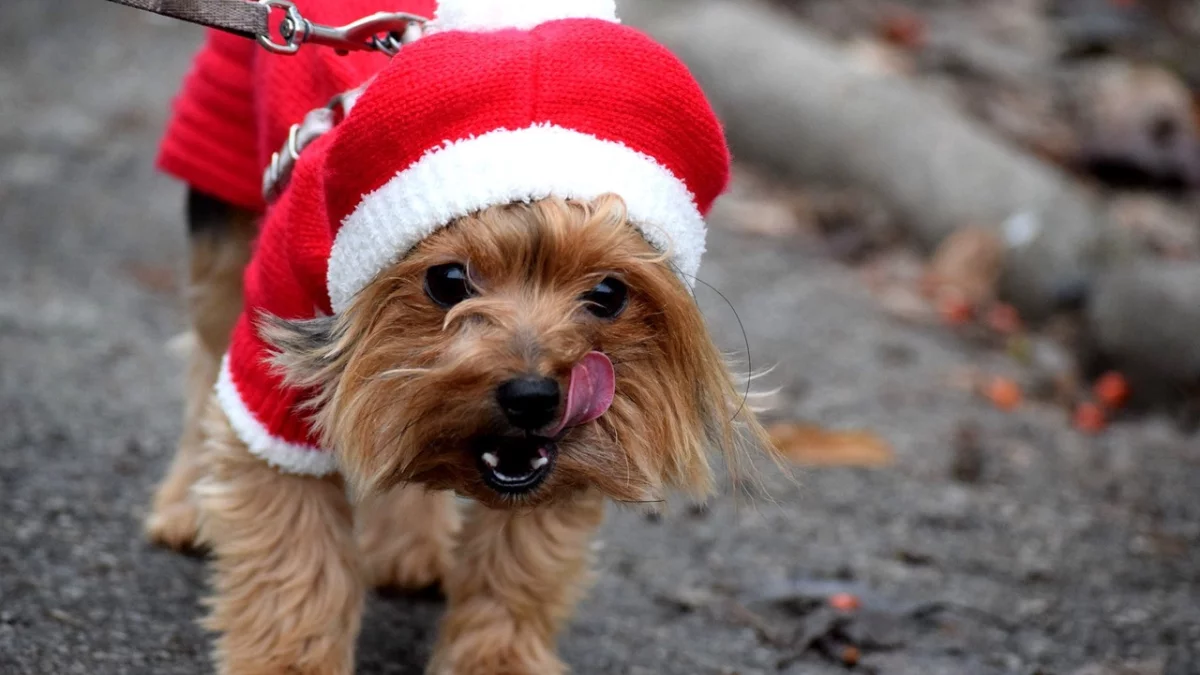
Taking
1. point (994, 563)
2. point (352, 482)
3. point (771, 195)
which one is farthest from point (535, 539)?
point (771, 195)

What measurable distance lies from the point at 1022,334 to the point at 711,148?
4118mm

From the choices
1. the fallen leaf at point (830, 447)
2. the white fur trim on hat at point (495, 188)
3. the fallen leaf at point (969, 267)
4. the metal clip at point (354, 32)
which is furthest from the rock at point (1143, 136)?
the white fur trim on hat at point (495, 188)

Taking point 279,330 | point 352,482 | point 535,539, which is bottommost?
point 535,539

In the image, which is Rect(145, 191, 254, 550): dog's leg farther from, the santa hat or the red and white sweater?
the santa hat

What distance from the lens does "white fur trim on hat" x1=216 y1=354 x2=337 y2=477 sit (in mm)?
2785

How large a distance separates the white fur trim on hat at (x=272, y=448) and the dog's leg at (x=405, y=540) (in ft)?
2.36

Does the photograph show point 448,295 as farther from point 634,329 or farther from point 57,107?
point 57,107

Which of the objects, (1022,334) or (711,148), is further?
(1022,334)

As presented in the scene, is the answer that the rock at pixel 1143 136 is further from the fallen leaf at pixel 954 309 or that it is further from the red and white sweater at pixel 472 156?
the red and white sweater at pixel 472 156

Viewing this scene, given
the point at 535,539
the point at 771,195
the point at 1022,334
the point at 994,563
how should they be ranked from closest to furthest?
the point at 535,539 < the point at 994,563 < the point at 1022,334 < the point at 771,195

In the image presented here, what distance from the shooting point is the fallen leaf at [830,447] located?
4974 mm

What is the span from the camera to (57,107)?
7707 mm

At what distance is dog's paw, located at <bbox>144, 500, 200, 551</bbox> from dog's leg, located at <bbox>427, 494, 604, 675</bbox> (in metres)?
0.87

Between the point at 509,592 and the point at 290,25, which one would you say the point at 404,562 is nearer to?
the point at 509,592
